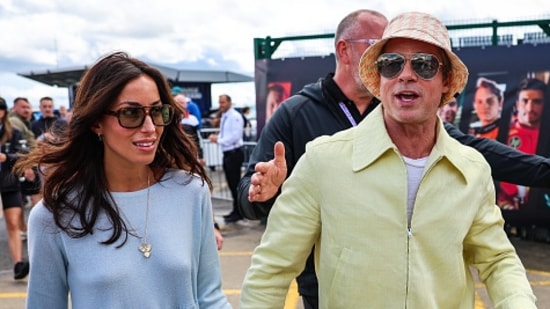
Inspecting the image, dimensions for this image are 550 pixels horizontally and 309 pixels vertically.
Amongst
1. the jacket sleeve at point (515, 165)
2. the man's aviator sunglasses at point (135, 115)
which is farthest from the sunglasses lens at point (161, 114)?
the jacket sleeve at point (515, 165)

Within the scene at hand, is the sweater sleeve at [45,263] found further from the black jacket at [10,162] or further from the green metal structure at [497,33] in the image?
the green metal structure at [497,33]

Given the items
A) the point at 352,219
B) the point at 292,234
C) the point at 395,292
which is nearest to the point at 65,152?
the point at 292,234

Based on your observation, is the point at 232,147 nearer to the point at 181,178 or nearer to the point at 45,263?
the point at 181,178

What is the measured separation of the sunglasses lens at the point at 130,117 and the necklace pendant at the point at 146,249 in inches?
15.8

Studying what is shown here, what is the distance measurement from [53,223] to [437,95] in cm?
126

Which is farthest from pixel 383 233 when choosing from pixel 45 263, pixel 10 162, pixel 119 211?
pixel 10 162

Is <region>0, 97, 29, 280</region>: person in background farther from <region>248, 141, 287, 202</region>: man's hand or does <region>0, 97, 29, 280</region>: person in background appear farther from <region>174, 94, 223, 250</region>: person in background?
<region>248, 141, 287, 202</region>: man's hand

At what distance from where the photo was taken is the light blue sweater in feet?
5.72

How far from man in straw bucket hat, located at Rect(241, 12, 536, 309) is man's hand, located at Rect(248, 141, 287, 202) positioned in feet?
0.76

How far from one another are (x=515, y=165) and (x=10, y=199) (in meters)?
4.78

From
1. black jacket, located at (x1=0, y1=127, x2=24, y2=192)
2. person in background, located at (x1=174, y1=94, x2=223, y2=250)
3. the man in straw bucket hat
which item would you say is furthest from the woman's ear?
black jacket, located at (x1=0, y1=127, x2=24, y2=192)

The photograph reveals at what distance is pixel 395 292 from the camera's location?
157cm

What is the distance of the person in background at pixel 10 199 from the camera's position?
5.41m

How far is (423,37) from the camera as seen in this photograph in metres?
1.66
